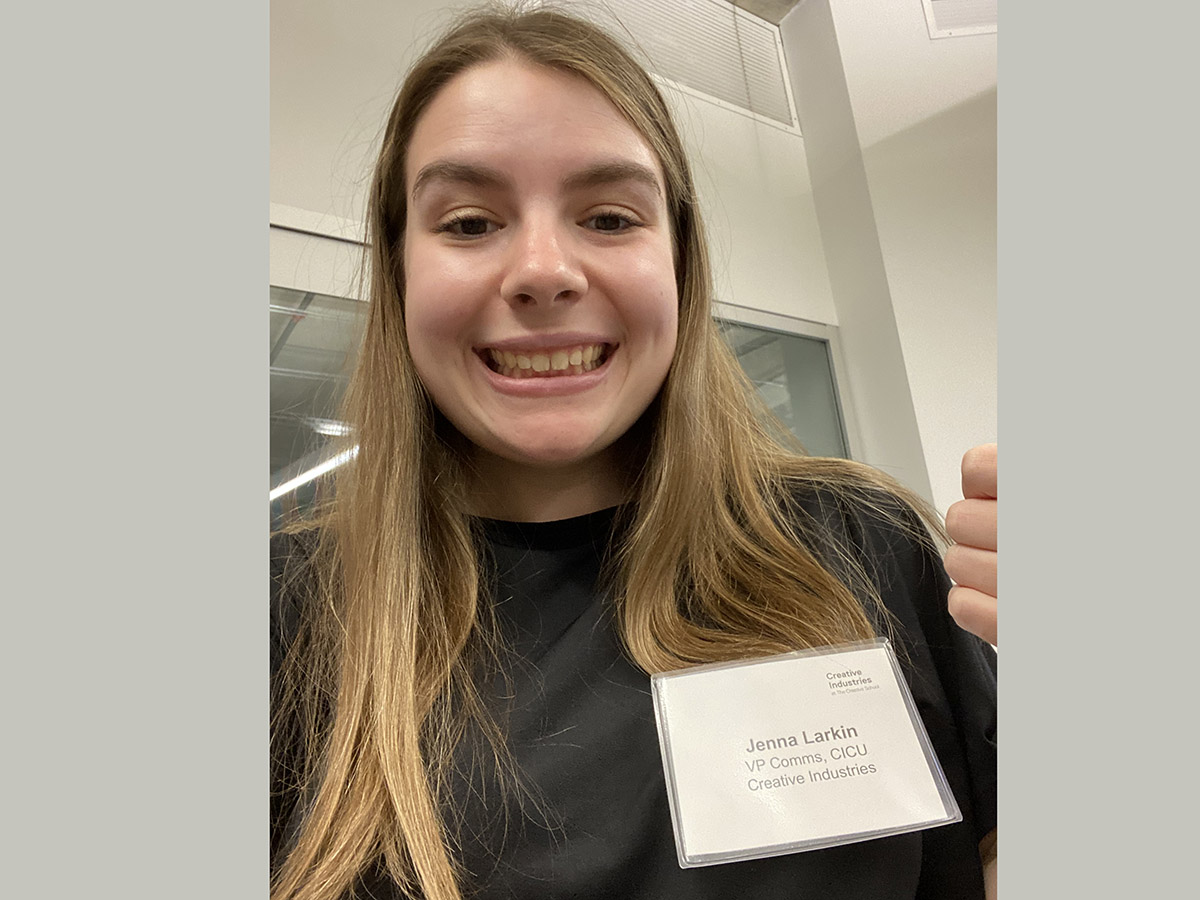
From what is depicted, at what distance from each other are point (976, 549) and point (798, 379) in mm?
1184


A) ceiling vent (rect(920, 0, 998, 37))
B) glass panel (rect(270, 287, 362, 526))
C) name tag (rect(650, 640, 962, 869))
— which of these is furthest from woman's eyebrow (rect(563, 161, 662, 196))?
glass panel (rect(270, 287, 362, 526))

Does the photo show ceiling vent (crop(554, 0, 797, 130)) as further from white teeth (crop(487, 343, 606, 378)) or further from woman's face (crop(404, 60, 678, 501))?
white teeth (crop(487, 343, 606, 378))

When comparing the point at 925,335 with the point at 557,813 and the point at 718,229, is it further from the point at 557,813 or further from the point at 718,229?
the point at 557,813

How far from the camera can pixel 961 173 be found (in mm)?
637

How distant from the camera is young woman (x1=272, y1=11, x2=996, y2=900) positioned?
40cm

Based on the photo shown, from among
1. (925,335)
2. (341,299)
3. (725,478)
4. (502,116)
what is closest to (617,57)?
(502,116)

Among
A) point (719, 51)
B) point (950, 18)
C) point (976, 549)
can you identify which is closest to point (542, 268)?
point (976, 549)

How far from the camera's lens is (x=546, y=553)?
53cm

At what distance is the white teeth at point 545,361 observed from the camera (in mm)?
504

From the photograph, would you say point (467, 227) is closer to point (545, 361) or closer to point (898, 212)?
point (545, 361)

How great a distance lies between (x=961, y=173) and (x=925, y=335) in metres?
0.24

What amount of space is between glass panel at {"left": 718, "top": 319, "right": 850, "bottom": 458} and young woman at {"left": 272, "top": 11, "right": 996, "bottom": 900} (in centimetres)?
84

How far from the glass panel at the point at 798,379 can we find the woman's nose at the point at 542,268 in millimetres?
927

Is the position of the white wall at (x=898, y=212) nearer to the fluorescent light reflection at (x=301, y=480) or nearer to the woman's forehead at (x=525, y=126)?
the woman's forehead at (x=525, y=126)
